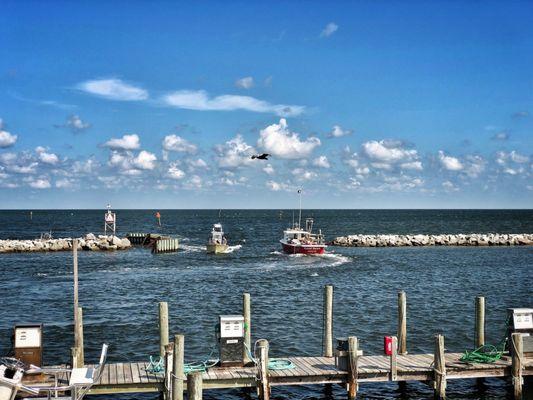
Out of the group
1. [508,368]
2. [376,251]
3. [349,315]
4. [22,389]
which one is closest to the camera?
[22,389]

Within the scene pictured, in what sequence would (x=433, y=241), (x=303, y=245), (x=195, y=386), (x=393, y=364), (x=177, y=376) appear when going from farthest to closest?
(x=433, y=241) → (x=303, y=245) → (x=393, y=364) → (x=177, y=376) → (x=195, y=386)

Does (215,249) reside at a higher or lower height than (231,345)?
lower

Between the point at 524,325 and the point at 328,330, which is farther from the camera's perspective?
the point at 328,330

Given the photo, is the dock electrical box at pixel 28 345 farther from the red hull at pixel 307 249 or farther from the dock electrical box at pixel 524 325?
the red hull at pixel 307 249

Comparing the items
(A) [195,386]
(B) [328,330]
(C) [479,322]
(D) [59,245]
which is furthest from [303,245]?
(A) [195,386]

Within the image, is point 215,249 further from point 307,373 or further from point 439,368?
point 439,368

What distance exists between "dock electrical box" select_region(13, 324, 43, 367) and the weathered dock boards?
3.44 ft

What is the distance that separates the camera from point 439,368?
1709 cm

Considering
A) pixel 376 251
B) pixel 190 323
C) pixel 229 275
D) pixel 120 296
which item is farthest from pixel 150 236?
pixel 190 323

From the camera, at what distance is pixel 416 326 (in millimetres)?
28438

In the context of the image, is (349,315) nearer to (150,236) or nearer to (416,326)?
(416,326)

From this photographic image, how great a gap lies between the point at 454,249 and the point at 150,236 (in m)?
39.5

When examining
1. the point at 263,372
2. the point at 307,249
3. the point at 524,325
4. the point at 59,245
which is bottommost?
the point at 59,245

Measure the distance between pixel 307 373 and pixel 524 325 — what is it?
6.98m
